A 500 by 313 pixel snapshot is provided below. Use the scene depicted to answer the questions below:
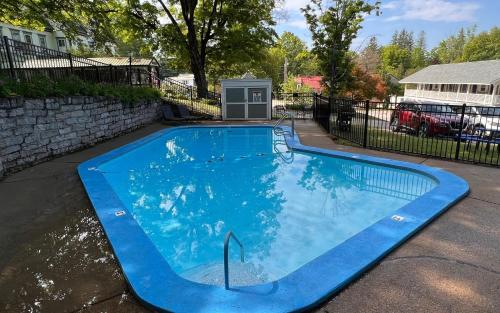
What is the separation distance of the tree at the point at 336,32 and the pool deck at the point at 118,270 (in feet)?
50.7

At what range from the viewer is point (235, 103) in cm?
1480

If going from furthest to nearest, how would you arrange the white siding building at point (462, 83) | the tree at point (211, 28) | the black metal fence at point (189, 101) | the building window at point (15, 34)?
the building window at point (15, 34), the white siding building at point (462, 83), the tree at point (211, 28), the black metal fence at point (189, 101)

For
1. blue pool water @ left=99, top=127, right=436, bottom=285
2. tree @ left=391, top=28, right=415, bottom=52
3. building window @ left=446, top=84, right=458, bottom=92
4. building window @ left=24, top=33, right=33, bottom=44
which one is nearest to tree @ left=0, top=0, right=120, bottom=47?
blue pool water @ left=99, top=127, right=436, bottom=285

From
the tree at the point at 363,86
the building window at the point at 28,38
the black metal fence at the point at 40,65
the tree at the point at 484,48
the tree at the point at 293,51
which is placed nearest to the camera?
the black metal fence at the point at 40,65

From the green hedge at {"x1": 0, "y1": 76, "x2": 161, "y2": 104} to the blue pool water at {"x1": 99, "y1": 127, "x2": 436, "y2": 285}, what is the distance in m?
2.21

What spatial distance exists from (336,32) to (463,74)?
22.1 m

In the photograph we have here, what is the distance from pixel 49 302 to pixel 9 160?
5.14 metres

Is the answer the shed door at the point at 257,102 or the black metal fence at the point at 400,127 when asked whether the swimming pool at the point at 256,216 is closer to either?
the black metal fence at the point at 400,127

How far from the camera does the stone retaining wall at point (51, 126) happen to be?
626 cm

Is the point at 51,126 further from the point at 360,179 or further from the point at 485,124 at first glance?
the point at 485,124

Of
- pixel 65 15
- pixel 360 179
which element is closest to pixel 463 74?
pixel 360 179

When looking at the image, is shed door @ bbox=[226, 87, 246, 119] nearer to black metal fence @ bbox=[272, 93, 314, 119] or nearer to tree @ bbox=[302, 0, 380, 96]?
black metal fence @ bbox=[272, 93, 314, 119]

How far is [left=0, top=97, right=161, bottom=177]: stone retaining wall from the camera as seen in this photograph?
6.26m

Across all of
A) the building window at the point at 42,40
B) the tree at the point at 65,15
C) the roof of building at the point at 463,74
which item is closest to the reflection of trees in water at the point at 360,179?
the tree at the point at 65,15
